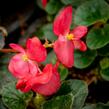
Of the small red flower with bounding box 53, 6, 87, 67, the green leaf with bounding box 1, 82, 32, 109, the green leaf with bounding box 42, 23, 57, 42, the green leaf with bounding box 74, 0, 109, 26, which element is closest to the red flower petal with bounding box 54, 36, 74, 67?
the small red flower with bounding box 53, 6, 87, 67

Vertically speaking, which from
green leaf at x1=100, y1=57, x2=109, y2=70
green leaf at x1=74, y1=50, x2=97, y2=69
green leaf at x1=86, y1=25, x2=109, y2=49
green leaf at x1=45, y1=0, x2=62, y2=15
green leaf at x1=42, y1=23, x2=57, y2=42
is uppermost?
green leaf at x1=45, y1=0, x2=62, y2=15

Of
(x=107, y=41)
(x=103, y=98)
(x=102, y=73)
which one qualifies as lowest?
Result: (x=103, y=98)

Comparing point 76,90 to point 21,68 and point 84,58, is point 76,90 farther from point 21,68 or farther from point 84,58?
point 84,58

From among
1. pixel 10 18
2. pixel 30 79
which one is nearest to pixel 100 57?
pixel 30 79

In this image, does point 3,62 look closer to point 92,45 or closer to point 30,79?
point 92,45

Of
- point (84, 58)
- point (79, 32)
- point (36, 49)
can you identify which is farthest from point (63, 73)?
point (36, 49)

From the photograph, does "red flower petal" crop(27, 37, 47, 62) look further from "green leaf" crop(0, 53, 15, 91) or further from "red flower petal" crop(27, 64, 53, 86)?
"green leaf" crop(0, 53, 15, 91)
